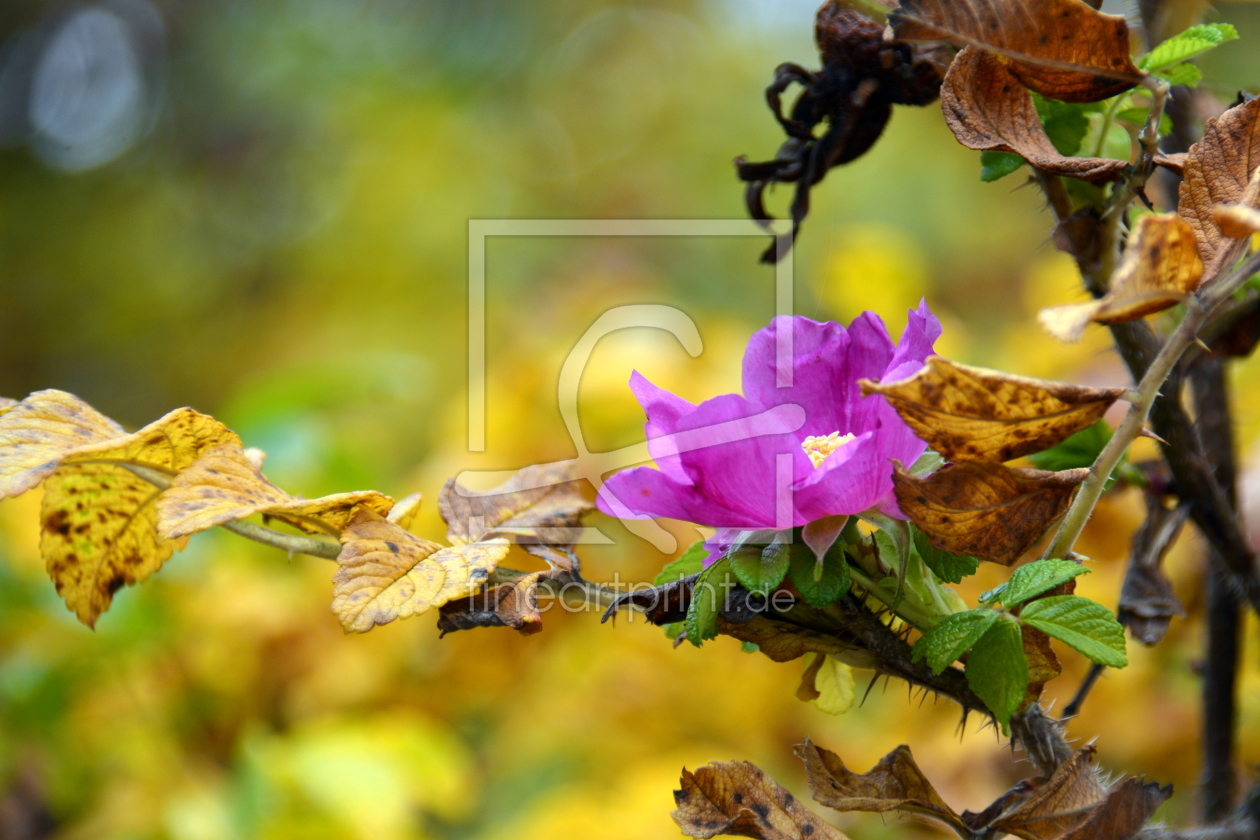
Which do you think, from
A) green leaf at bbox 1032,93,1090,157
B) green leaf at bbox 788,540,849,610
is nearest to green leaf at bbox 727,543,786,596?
green leaf at bbox 788,540,849,610

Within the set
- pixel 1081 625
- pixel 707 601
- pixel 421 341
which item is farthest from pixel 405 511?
pixel 421 341

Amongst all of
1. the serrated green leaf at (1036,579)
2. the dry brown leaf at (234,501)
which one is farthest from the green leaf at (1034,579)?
the dry brown leaf at (234,501)

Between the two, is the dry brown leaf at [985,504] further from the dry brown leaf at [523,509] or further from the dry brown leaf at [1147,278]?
the dry brown leaf at [523,509]

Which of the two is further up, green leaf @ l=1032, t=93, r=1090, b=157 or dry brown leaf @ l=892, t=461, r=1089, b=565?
green leaf @ l=1032, t=93, r=1090, b=157

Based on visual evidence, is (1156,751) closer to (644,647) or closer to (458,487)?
(644,647)

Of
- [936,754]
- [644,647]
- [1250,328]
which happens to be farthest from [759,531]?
[644,647]

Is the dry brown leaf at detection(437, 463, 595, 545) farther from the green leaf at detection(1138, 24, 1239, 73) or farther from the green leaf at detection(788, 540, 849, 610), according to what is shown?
the green leaf at detection(1138, 24, 1239, 73)

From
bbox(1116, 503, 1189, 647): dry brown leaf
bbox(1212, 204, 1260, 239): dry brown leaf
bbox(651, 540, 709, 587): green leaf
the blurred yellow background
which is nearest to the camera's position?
bbox(1212, 204, 1260, 239): dry brown leaf
